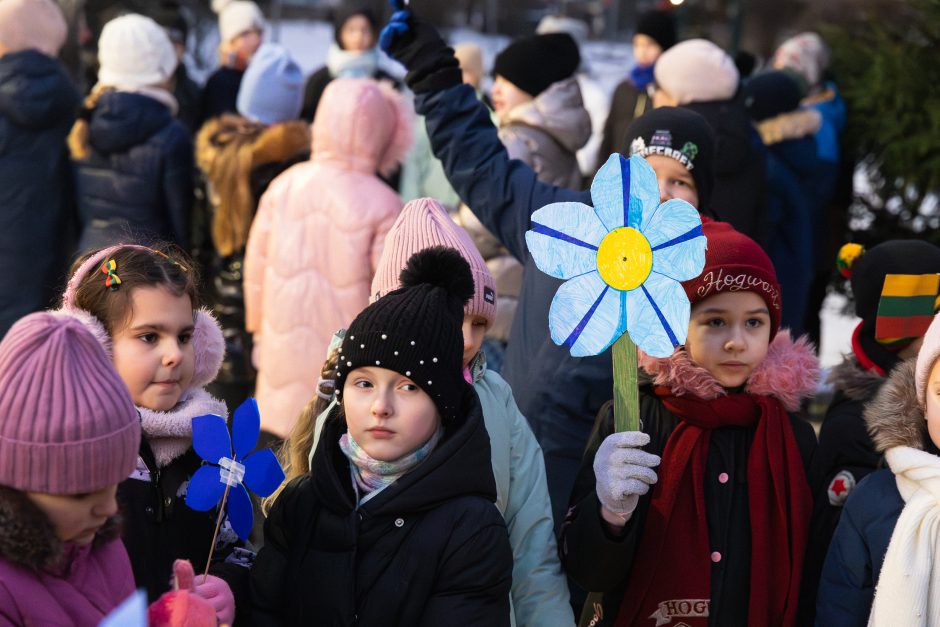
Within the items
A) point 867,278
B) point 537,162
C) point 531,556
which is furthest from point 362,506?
point 537,162

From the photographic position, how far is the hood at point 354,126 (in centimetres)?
520

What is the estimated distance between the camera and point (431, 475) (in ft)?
8.21

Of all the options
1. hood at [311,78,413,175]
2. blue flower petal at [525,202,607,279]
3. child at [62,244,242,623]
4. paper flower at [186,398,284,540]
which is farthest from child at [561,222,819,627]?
hood at [311,78,413,175]

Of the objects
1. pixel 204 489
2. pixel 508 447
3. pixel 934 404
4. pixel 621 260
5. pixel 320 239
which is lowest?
pixel 320 239

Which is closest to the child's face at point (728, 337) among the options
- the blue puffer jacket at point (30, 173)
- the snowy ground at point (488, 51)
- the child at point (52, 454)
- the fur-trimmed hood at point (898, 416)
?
the fur-trimmed hood at point (898, 416)

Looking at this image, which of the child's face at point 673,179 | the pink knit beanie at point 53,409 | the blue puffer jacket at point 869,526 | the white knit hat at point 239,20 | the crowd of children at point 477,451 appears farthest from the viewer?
the white knit hat at point 239,20

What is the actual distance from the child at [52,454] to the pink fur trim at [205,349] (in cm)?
80

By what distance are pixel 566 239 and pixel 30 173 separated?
3912mm

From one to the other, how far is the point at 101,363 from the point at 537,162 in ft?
11.0

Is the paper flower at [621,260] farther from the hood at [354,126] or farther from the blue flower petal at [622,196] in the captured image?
the hood at [354,126]

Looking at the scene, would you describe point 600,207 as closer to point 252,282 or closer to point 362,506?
point 362,506

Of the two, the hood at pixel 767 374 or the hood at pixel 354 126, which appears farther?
the hood at pixel 354 126

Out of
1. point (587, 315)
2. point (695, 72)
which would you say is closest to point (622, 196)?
point (587, 315)

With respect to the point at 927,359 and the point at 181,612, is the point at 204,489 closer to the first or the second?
the point at 181,612
